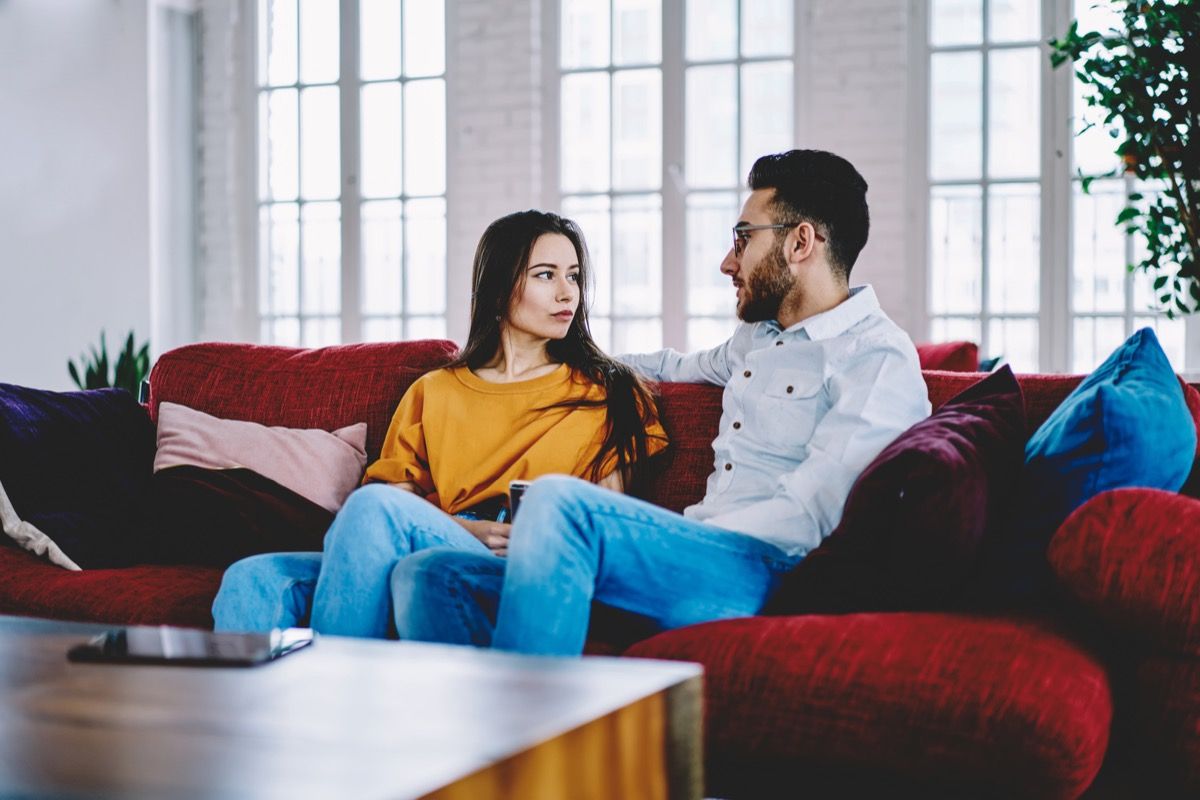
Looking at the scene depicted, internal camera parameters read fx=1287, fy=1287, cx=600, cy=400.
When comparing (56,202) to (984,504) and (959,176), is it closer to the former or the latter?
(959,176)

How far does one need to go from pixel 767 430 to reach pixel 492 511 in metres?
0.59

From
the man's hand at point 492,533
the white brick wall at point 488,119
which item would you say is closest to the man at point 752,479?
the man's hand at point 492,533

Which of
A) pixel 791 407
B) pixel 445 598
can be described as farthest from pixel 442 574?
pixel 791 407

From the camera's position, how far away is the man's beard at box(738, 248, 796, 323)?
2.43 metres

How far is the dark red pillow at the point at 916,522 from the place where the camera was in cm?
180

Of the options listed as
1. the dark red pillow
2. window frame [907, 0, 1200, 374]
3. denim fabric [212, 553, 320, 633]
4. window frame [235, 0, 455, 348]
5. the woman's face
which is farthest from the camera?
window frame [235, 0, 455, 348]

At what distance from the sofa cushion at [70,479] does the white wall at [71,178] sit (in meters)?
3.82

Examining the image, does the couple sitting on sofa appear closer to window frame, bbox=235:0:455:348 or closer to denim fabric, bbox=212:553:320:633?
denim fabric, bbox=212:553:320:633

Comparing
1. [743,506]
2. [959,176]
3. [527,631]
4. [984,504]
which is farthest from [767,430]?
[959,176]

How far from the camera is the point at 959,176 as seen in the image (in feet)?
18.2

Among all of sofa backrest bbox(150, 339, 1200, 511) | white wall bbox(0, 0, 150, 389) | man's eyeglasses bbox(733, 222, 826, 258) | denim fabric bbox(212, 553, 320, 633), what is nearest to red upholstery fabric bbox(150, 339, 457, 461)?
sofa backrest bbox(150, 339, 1200, 511)

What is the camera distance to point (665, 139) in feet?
19.5

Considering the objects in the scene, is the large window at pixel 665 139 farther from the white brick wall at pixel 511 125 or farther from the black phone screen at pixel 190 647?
the black phone screen at pixel 190 647

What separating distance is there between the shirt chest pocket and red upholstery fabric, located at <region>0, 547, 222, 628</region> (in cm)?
109
